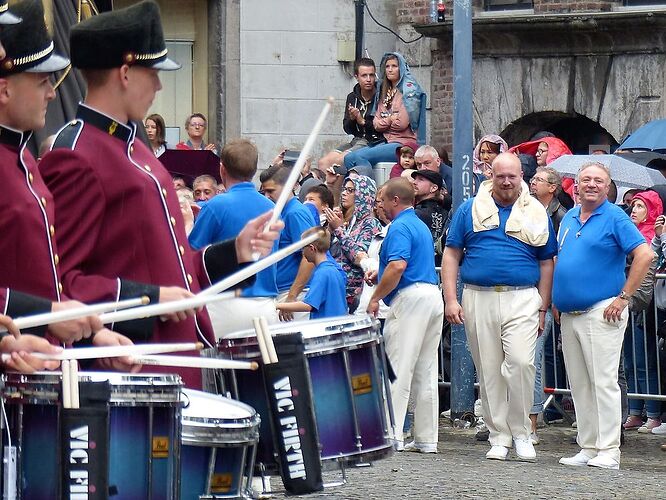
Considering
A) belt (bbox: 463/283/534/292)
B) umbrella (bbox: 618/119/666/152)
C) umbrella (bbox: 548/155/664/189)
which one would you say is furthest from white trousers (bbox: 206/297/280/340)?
umbrella (bbox: 618/119/666/152)

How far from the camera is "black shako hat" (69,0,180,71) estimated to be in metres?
5.62

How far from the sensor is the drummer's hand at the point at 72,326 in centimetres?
454

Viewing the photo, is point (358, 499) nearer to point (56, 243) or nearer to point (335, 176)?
point (56, 243)

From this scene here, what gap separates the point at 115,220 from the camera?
→ 551cm

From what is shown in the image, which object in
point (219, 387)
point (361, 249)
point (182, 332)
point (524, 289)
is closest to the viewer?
point (182, 332)

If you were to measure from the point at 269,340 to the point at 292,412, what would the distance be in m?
0.31

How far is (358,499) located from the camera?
894 centimetres

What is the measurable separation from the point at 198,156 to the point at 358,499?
5429mm

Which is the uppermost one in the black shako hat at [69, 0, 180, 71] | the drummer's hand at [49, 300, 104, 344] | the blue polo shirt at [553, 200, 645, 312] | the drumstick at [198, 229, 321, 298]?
the black shako hat at [69, 0, 180, 71]

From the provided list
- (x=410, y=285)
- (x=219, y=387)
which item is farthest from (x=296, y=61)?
(x=219, y=387)

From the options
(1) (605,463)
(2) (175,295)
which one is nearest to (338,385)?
(2) (175,295)

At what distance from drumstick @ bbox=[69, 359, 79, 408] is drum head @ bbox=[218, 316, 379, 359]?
1444 millimetres

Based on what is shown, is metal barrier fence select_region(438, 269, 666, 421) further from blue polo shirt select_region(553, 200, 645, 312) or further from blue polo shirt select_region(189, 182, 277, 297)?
blue polo shirt select_region(189, 182, 277, 297)

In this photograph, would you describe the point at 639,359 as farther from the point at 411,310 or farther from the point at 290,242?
the point at 290,242
